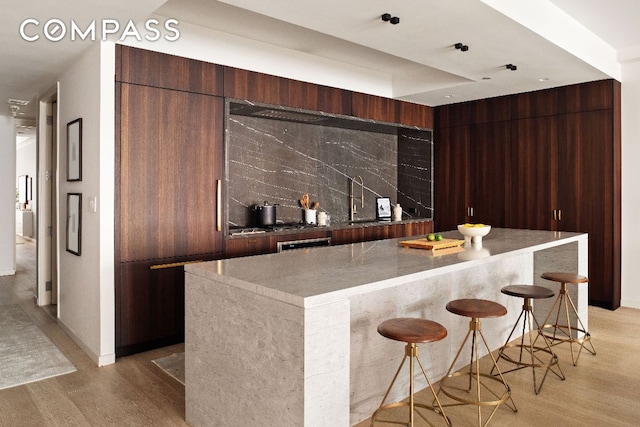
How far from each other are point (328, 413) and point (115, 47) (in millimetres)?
2990

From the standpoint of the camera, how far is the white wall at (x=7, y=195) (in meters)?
7.00

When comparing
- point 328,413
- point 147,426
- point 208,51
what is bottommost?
point 147,426

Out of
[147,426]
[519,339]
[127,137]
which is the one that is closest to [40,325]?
[127,137]

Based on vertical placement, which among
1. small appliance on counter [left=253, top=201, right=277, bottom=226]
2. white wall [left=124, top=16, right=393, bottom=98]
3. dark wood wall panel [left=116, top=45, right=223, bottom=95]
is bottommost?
small appliance on counter [left=253, top=201, right=277, bottom=226]

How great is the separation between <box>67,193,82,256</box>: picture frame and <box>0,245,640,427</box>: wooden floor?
2.72ft

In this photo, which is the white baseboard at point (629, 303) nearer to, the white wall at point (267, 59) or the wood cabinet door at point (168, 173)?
the white wall at point (267, 59)

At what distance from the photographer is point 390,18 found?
128 inches

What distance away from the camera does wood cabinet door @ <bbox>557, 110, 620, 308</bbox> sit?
5066 mm

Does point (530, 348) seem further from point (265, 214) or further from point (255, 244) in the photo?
point (265, 214)

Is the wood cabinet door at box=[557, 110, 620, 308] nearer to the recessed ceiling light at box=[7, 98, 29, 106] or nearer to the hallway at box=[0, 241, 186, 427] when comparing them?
the hallway at box=[0, 241, 186, 427]

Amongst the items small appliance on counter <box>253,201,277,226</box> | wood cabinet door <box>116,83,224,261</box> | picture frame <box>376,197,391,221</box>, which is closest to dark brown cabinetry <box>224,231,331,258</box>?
wood cabinet door <box>116,83,224,261</box>

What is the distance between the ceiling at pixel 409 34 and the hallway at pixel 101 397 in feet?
7.70

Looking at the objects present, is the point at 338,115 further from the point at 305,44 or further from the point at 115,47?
the point at 115,47

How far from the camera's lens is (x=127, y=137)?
3.60 metres
